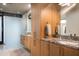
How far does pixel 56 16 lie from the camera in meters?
3.34

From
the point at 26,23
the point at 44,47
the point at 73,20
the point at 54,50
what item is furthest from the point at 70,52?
the point at 26,23

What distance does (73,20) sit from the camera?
2.78 metres

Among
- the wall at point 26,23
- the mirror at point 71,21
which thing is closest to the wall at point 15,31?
the wall at point 26,23

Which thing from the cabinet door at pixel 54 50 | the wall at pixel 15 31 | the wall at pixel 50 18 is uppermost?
the wall at pixel 50 18

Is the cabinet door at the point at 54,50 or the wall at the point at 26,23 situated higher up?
the wall at the point at 26,23

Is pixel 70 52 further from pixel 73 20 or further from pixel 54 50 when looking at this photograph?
pixel 73 20

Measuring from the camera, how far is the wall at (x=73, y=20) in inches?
106

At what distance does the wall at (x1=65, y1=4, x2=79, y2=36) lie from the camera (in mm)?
2694

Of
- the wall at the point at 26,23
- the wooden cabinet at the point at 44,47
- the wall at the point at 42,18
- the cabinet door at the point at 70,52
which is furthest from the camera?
the wall at the point at 42,18

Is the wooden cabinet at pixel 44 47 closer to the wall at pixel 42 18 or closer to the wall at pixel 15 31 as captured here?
the wall at pixel 42 18

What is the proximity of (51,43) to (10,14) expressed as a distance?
1.08 meters

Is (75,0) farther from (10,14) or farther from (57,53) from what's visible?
(10,14)

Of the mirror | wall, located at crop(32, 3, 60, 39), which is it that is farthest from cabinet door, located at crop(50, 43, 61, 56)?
wall, located at crop(32, 3, 60, 39)

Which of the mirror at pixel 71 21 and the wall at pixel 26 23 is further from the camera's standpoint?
the wall at pixel 26 23
